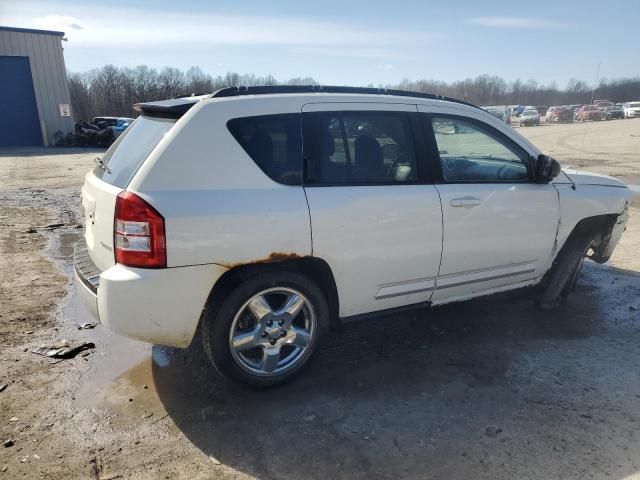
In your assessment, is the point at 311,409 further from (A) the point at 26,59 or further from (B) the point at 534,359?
A: (A) the point at 26,59

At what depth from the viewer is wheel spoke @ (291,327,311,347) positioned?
346cm

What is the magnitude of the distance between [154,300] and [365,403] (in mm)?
1516

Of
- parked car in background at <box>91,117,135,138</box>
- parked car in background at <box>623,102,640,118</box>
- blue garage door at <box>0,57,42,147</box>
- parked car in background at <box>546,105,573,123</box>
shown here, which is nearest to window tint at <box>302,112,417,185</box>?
parked car in background at <box>91,117,135,138</box>

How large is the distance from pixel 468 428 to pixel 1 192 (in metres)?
13.0

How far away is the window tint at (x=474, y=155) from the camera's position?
3857mm

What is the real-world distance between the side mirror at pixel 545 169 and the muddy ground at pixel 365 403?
1.34m

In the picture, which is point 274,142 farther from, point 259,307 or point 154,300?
point 154,300

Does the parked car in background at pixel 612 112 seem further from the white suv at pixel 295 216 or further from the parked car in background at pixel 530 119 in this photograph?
the white suv at pixel 295 216

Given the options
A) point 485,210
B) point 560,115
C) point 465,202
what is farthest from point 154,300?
point 560,115

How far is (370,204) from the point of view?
3412 millimetres

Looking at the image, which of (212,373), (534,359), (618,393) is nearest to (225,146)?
(212,373)

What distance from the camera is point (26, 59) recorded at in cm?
2819

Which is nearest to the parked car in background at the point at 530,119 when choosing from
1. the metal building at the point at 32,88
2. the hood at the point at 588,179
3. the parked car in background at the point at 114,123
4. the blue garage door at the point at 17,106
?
the parked car in background at the point at 114,123

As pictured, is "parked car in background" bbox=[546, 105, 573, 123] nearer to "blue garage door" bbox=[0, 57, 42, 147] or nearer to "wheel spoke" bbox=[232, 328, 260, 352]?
"blue garage door" bbox=[0, 57, 42, 147]
